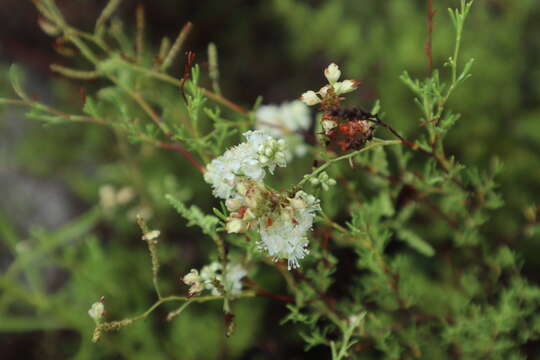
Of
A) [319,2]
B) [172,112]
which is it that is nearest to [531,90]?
[319,2]

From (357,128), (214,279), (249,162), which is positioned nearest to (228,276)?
(214,279)

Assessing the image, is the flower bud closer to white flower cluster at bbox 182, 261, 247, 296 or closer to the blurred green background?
white flower cluster at bbox 182, 261, 247, 296

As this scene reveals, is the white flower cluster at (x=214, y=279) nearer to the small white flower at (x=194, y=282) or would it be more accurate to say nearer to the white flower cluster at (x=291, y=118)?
the small white flower at (x=194, y=282)

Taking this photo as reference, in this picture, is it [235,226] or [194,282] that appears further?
[194,282]

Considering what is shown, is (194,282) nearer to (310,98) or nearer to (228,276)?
(228,276)

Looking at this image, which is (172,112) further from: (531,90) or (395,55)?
(531,90)

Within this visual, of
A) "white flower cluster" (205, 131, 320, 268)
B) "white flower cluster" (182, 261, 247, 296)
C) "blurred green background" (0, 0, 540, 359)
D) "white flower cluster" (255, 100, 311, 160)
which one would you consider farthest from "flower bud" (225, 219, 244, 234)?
"blurred green background" (0, 0, 540, 359)
